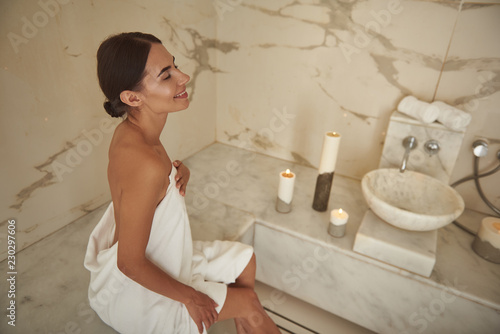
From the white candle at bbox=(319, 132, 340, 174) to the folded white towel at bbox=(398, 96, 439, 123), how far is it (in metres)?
0.37

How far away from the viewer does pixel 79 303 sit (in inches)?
41.6

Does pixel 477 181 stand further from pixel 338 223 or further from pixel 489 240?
pixel 338 223

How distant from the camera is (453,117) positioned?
140 centimetres

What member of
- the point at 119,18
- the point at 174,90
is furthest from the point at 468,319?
the point at 119,18

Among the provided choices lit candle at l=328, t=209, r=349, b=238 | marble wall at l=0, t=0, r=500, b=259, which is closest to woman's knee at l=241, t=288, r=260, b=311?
lit candle at l=328, t=209, r=349, b=238

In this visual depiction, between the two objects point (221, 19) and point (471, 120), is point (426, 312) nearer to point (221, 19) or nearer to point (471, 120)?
point (471, 120)

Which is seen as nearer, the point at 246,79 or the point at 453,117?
the point at 453,117

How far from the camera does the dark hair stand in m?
0.82

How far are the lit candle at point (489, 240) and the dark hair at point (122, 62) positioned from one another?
139cm

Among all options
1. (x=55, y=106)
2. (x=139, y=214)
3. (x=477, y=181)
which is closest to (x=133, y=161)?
(x=139, y=214)

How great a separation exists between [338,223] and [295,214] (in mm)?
234

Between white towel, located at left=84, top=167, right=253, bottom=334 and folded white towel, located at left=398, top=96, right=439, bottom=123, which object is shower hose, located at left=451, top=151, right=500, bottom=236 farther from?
white towel, located at left=84, top=167, right=253, bottom=334

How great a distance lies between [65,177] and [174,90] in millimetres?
719

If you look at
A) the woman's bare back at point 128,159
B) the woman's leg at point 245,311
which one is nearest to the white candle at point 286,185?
the woman's leg at point 245,311
